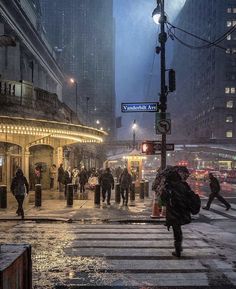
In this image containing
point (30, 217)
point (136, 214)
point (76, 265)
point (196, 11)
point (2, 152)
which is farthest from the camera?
point (196, 11)

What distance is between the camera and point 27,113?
24.5 metres

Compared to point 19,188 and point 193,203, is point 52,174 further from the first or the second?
point 193,203

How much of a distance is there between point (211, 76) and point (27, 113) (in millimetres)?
110935

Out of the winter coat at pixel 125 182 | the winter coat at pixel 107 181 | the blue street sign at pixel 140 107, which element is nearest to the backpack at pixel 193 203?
the blue street sign at pixel 140 107

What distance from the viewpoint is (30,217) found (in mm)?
15180

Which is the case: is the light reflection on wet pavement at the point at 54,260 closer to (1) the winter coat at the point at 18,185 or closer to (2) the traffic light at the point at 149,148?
(1) the winter coat at the point at 18,185

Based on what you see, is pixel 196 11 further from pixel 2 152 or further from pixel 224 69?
pixel 2 152

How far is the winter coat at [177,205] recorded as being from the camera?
29.0 feet

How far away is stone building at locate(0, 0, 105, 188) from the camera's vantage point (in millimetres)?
21405

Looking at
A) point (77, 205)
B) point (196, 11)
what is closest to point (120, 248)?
point (77, 205)

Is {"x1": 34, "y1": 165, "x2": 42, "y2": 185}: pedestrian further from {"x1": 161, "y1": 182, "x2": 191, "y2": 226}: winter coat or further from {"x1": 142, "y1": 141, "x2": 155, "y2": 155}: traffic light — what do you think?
{"x1": 161, "y1": 182, "x2": 191, "y2": 226}: winter coat

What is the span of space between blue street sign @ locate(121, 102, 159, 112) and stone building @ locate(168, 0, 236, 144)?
78.5 m

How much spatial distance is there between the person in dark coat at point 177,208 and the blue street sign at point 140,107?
8688 mm

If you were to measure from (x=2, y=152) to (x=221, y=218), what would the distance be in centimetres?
1508
